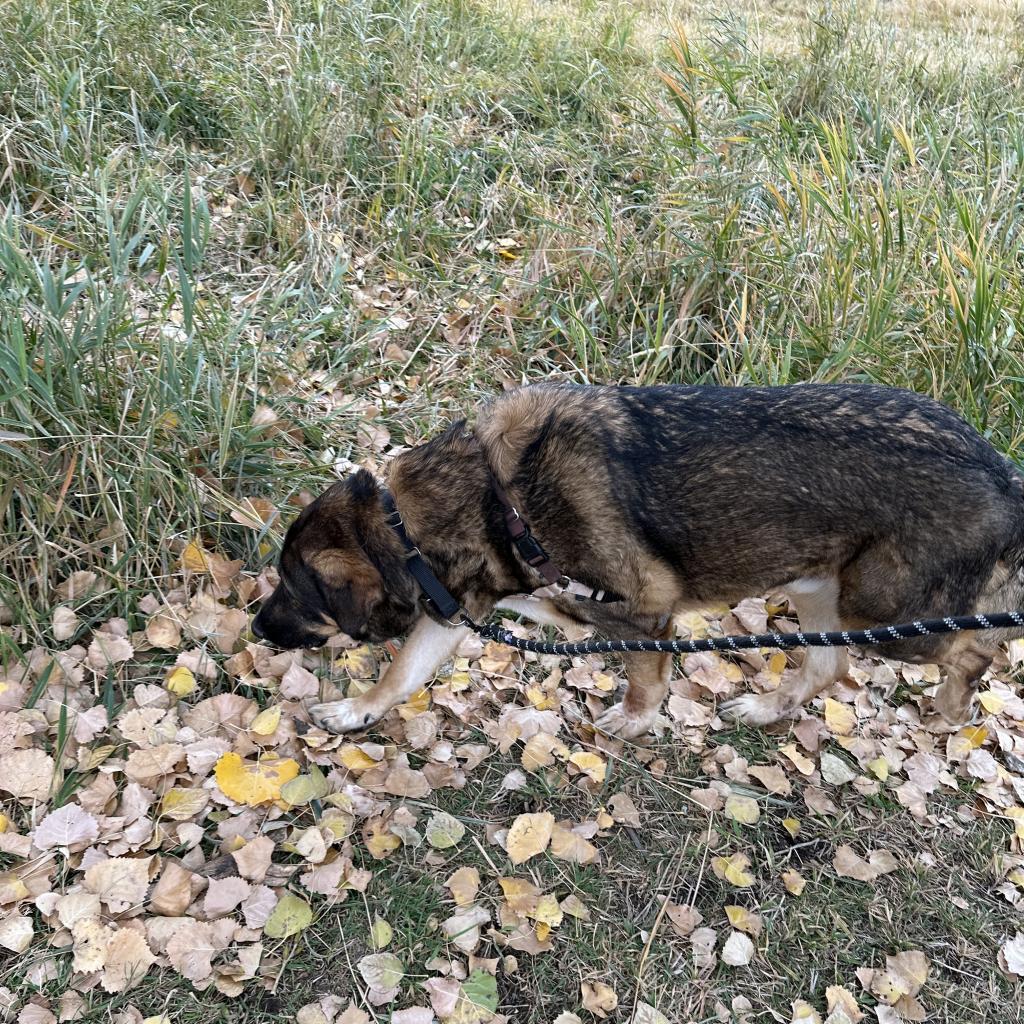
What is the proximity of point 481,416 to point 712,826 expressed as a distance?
170 cm

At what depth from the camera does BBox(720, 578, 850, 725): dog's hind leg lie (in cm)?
331

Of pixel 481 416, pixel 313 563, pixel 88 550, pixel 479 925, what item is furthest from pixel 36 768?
pixel 481 416

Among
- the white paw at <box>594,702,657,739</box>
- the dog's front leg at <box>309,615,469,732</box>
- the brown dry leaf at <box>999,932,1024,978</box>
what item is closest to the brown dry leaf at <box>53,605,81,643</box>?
the dog's front leg at <box>309,615,469,732</box>

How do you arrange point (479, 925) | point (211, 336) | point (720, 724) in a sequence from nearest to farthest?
point (479, 925) < point (720, 724) < point (211, 336)

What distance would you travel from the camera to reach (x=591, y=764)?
3139 mm

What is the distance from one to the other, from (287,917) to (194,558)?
4.78 feet

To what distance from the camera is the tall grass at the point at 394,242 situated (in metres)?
3.28

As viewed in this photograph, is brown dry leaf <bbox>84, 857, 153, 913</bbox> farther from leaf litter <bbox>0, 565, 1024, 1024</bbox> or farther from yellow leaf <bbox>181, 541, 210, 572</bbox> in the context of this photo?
yellow leaf <bbox>181, 541, 210, 572</bbox>

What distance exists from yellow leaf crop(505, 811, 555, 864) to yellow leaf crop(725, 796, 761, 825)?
0.68 m

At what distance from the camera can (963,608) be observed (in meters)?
2.72

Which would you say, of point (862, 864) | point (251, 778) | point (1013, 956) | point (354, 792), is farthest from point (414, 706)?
point (1013, 956)

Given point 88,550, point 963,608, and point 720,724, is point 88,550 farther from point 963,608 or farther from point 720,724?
point 963,608

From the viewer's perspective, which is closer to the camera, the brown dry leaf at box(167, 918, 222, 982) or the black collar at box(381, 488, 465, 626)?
the brown dry leaf at box(167, 918, 222, 982)

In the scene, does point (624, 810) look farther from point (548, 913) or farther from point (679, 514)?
point (679, 514)
